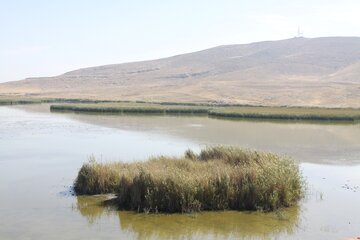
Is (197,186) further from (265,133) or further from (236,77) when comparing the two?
(236,77)

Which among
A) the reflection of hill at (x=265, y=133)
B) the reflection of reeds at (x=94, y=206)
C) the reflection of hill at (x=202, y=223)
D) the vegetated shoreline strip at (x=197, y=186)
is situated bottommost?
the reflection of hill at (x=265, y=133)

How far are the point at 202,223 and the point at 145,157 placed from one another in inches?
404

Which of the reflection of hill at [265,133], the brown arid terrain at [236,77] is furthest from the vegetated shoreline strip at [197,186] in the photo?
the brown arid terrain at [236,77]

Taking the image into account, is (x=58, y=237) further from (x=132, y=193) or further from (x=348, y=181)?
(x=348, y=181)

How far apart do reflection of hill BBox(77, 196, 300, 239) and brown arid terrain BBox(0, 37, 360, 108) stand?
62565 mm

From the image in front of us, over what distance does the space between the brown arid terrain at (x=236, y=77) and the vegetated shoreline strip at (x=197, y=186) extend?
60.8 metres

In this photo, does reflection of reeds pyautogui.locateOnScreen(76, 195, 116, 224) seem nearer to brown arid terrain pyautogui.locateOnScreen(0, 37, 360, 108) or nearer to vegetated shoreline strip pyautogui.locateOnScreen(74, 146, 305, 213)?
vegetated shoreline strip pyautogui.locateOnScreen(74, 146, 305, 213)

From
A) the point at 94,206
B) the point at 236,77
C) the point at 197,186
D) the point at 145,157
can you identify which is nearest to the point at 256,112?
the point at 145,157

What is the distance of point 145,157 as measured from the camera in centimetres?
2347

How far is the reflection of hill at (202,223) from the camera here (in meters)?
12.8

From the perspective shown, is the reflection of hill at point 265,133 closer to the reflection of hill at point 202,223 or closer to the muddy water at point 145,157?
the muddy water at point 145,157

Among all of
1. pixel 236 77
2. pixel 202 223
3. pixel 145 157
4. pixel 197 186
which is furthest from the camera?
pixel 236 77

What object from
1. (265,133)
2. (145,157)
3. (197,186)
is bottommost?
(265,133)

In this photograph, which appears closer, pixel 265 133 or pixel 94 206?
pixel 94 206
